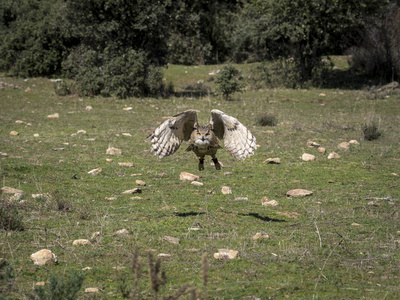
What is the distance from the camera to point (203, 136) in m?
6.91

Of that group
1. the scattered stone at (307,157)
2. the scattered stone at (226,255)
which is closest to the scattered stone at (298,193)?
the scattered stone at (307,157)

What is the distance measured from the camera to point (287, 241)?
246 inches

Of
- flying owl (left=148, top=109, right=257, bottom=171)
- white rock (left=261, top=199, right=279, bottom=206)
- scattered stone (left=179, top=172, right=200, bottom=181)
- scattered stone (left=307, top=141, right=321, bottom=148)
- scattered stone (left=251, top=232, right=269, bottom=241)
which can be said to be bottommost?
white rock (left=261, top=199, right=279, bottom=206)

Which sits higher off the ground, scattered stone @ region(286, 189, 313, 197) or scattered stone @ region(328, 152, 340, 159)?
scattered stone @ region(328, 152, 340, 159)

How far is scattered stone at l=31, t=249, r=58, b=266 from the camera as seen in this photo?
5191 mm

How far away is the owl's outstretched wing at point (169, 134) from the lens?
23.3 ft

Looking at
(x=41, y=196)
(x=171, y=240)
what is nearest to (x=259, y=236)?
(x=171, y=240)

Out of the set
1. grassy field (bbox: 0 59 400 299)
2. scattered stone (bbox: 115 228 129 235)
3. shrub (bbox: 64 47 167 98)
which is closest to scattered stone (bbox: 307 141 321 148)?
grassy field (bbox: 0 59 400 299)

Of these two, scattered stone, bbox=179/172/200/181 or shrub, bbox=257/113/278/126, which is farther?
shrub, bbox=257/113/278/126

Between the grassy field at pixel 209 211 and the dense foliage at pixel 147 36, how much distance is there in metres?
5.59

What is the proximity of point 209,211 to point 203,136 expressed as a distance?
137cm

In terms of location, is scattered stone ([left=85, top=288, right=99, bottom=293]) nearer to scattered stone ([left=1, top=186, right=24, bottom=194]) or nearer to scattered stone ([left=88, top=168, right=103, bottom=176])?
scattered stone ([left=1, top=186, right=24, bottom=194])

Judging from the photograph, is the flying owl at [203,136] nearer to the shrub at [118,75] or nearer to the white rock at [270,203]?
the white rock at [270,203]

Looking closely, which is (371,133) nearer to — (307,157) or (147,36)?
(307,157)
